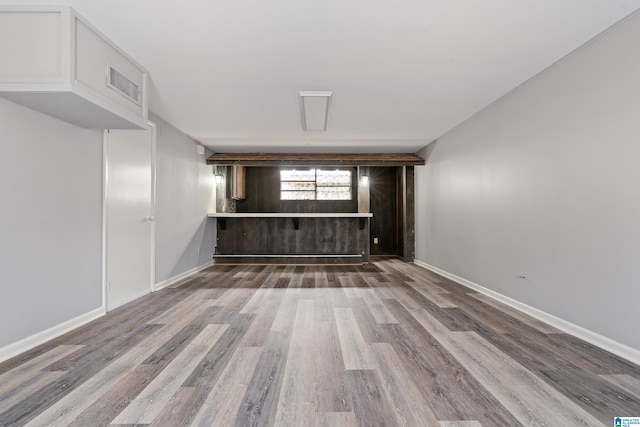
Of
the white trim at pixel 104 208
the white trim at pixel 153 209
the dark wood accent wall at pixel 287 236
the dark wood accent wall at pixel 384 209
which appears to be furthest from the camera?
the dark wood accent wall at pixel 384 209

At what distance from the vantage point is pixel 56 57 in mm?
1927

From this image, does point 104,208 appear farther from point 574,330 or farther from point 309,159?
point 574,330

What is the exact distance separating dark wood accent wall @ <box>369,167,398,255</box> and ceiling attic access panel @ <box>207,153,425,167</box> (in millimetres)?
1589

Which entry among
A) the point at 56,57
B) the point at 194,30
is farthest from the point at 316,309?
the point at 56,57

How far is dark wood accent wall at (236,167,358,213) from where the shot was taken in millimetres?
7453

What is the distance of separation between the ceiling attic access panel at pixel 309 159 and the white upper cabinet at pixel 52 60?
372 centimetres

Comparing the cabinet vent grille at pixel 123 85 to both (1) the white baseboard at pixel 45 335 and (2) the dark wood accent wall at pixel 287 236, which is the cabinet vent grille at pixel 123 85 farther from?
(2) the dark wood accent wall at pixel 287 236

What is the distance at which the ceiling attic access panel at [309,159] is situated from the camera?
5934 mm

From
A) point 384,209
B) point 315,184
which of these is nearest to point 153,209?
point 315,184

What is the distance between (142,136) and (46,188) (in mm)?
1502

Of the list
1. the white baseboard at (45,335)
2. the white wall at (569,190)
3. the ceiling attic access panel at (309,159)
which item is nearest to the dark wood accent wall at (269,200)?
the ceiling attic access panel at (309,159)

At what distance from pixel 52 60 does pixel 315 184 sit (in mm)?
5805

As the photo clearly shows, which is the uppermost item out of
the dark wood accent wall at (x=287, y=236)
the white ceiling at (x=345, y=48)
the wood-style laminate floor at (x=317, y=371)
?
the white ceiling at (x=345, y=48)

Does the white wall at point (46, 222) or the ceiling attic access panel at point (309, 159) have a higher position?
the ceiling attic access panel at point (309, 159)
